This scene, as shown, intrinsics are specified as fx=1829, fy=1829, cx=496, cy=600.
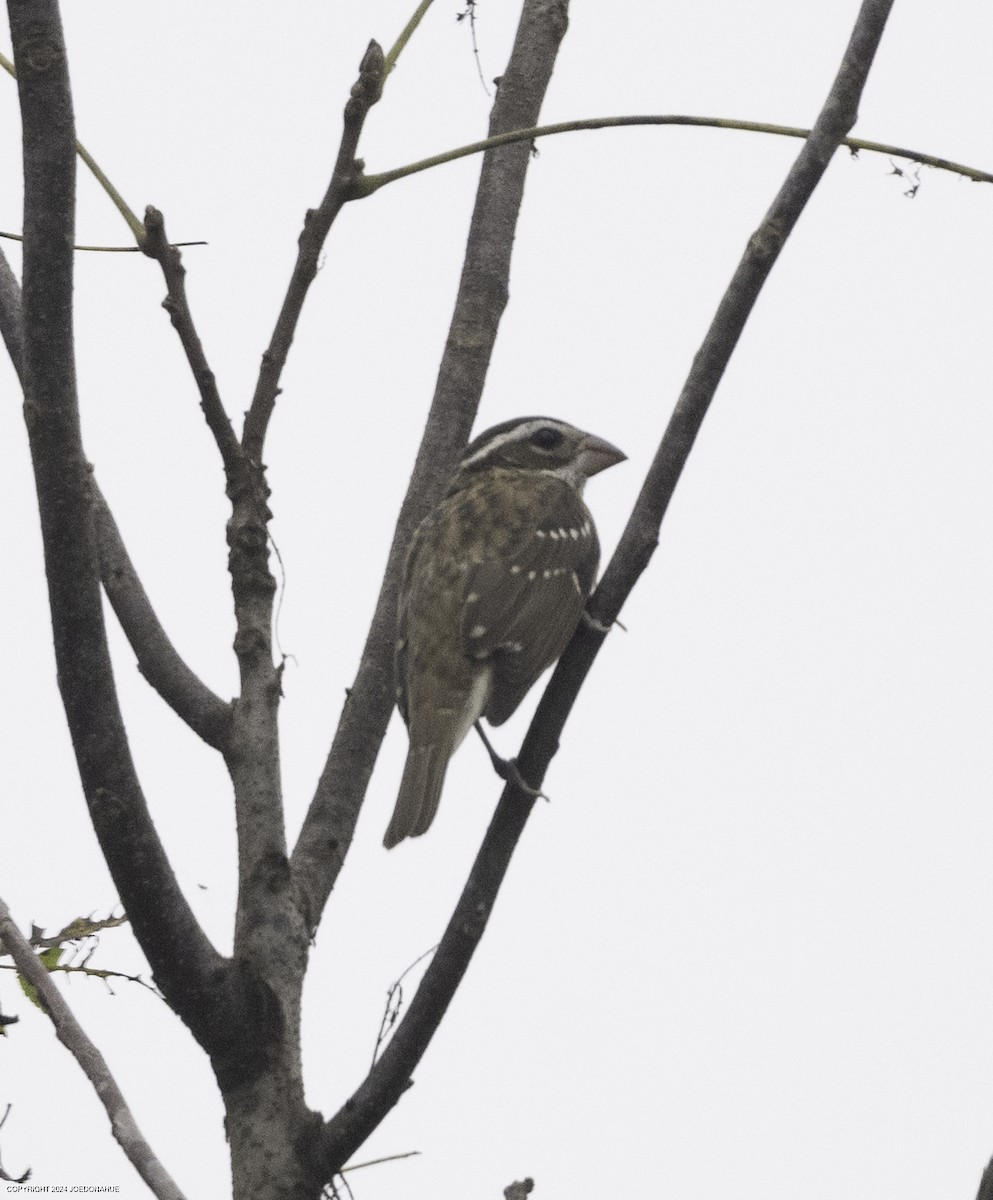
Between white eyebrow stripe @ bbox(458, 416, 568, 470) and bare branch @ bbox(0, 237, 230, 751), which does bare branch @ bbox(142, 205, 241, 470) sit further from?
white eyebrow stripe @ bbox(458, 416, 568, 470)

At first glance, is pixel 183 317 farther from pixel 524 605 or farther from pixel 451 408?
pixel 524 605

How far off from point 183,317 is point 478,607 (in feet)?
5.96

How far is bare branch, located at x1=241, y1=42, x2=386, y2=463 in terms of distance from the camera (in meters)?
3.79

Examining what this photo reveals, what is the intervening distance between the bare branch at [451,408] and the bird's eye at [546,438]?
97 cm

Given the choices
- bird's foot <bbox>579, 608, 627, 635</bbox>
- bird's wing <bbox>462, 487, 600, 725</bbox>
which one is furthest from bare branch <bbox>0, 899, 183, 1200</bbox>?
bird's wing <bbox>462, 487, 600, 725</bbox>

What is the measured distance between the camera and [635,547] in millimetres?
3871

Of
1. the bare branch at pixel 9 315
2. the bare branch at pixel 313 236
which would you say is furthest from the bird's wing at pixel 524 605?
the bare branch at pixel 9 315

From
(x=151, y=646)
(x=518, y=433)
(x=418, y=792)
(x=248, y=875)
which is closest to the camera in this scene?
(x=248, y=875)

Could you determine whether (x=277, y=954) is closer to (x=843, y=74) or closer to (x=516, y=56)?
(x=843, y=74)

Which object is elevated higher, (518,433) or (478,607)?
(518,433)

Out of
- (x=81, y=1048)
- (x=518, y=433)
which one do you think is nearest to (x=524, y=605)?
(x=518, y=433)

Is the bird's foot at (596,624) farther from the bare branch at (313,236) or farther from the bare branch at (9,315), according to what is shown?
the bare branch at (9,315)

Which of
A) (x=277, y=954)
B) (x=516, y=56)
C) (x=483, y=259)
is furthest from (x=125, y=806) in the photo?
(x=516, y=56)

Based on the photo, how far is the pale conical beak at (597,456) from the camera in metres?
6.47
